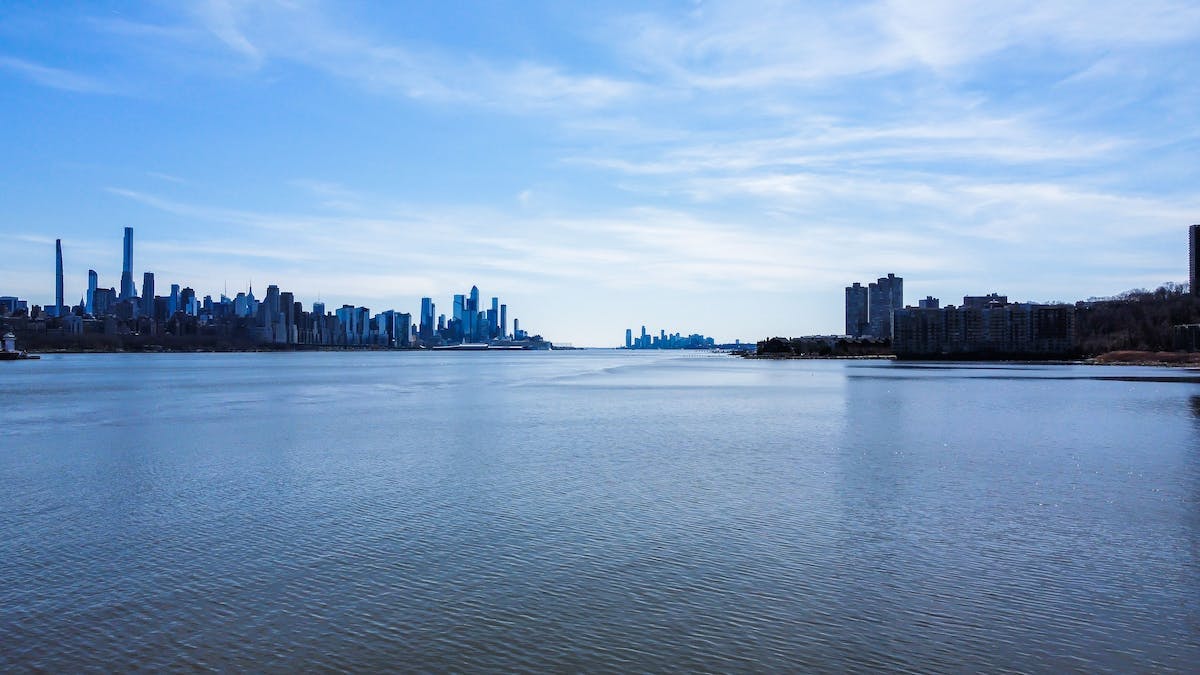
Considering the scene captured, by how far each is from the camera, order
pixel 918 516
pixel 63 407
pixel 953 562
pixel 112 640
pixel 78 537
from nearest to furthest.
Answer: pixel 112 640
pixel 953 562
pixel 78 537
pixel 918 516
pixel 63 407

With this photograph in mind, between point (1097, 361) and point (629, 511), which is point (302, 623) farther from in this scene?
point (1097, 361)

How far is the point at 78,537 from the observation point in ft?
63.9

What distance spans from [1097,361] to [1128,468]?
6988 inches

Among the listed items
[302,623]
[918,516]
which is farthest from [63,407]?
[918,516]

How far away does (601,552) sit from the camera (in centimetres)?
1798

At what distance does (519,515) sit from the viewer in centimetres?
2170

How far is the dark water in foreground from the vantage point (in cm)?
1274

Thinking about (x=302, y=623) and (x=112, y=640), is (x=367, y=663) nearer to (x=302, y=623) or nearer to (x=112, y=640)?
(x=302, y=623)

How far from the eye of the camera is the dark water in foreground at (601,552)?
12742 millimetres

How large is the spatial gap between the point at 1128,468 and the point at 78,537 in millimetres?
33032

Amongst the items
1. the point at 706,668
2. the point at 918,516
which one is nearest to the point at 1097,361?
the point at 918,516

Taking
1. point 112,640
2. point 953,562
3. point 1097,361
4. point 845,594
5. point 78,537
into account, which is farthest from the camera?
point 1097,361

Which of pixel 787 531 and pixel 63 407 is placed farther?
pixel 63 407

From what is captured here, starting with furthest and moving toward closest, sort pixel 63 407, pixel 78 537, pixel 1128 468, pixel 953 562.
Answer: pixel 63 407, pixel 1128 468, pixel 78 537, pixel 953 562
